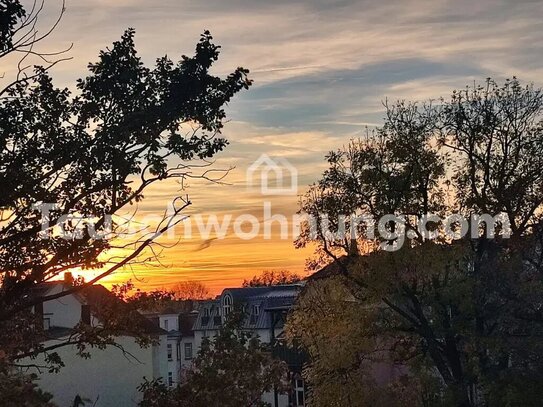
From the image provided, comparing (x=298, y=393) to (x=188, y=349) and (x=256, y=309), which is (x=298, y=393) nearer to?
(x=256, y=309)

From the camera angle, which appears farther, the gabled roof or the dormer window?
the dormer window

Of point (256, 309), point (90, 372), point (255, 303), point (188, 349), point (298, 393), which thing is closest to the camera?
point (90, 372)

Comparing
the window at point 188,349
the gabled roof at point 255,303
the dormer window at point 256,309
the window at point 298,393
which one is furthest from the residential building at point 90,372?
the window at point 188,349

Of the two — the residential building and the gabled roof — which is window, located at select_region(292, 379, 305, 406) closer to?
the gabled roof

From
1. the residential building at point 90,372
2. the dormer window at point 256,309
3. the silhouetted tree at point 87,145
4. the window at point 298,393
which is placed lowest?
the window at point 298,393

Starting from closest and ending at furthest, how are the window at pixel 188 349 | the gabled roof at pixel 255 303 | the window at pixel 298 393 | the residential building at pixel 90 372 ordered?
the residential building at pixel 90 372
the window at pixel 298 393
the gabled roof at pixel 255 303
the window at pixel 188 349

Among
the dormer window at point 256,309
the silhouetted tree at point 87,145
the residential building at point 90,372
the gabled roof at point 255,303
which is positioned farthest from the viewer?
the dormer window at point 256,309

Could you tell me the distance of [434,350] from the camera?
30484 millimetres

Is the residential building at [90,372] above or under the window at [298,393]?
above

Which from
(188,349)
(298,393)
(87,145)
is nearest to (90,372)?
(298,393)

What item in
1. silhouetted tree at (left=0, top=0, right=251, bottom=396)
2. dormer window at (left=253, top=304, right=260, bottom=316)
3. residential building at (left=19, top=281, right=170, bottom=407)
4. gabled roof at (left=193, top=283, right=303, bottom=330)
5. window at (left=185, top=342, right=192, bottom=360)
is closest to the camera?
silhouetted tree at (left=0, top=0, right=251, bottom=396)

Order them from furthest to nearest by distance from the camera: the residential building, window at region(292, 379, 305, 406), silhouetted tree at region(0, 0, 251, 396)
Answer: window at region(292, 379, 305, 406)
the residential building
silhouetted tree at region(0, 0, 251, 396)

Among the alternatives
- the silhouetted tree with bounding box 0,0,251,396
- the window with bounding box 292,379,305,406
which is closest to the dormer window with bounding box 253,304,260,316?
the window with bounding box 292,379,305,406

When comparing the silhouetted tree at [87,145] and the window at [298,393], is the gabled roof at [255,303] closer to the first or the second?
the window at [298,393]
